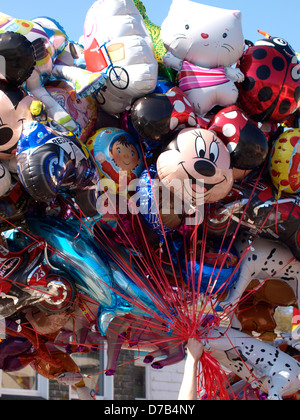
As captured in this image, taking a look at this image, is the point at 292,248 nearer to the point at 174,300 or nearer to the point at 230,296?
the point at 230,296

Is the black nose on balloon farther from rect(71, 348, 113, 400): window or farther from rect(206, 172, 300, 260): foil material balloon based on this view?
rect(71, 348, 113, 400): window

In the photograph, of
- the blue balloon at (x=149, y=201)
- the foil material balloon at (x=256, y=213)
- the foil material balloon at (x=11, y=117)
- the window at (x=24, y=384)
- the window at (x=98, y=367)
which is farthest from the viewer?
the window at (x=98, y=367)

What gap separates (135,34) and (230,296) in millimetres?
Answer: 1533

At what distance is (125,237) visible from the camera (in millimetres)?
3141

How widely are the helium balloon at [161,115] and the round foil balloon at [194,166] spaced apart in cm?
7

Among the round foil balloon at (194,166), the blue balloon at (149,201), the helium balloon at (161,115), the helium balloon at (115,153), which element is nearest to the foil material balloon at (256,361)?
the blue balloon at (149,201)

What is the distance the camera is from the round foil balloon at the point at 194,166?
2.85 m

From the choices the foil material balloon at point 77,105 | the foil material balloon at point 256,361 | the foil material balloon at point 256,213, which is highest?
the foil material balloon at point 77,105

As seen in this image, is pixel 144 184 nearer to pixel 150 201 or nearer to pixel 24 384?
pixel 150 201

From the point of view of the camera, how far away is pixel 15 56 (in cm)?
268

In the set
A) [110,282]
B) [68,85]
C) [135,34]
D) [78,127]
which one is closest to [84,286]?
[110,282]

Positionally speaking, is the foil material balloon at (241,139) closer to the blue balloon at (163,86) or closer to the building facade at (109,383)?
the blue balloon at (163,86)

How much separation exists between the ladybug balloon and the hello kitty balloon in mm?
102

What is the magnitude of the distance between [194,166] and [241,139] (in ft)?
1.05
